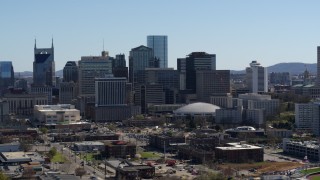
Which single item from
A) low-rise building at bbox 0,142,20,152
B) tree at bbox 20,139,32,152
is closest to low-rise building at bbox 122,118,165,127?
tree at bbox 20,139,32,152

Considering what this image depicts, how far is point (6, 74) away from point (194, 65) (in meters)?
41.5

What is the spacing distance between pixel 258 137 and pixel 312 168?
12.9 meters

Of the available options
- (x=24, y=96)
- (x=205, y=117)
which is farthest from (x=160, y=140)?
(x=24, y=96)

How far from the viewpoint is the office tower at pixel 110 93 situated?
64.8m

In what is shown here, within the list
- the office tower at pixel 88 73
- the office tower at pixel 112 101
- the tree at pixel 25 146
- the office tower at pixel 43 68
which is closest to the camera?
the tree at pixel 25 146

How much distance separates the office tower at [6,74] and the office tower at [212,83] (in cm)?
4172

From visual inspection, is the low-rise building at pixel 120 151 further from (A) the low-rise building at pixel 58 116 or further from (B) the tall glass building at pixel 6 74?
(B) the tall glass building at pixel 6 74

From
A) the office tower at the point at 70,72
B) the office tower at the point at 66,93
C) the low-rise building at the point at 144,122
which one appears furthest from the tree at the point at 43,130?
the office tower at the point at 70,72

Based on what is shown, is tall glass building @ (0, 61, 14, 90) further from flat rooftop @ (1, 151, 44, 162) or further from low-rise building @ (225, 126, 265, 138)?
flat rooftop @ (1, 151, 44, 162)

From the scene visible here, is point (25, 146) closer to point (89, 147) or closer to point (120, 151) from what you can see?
point (89, 147)

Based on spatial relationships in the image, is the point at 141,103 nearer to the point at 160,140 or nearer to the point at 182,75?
the point at 182,75

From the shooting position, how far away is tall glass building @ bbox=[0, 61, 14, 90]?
352 feet

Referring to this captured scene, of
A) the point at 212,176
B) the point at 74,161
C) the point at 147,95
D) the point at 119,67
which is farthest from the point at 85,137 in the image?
the point at 119,67

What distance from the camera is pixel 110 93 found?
6506 centimetres
